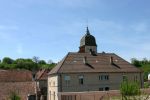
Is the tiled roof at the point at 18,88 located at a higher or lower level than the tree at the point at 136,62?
lower

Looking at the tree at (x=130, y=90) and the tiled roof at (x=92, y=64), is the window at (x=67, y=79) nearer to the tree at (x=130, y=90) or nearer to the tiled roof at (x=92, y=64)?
the tiled roof at (x=92, y=64)

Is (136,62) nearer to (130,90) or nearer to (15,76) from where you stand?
(15,76)

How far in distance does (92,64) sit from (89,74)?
2772 mm

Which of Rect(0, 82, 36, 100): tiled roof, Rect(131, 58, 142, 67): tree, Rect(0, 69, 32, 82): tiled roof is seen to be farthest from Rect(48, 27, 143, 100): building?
Rect(131, 58, 142, 67): tree

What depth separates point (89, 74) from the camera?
2114 inches

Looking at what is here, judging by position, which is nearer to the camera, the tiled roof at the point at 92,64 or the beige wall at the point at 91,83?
the beige wall at the point at 91,83

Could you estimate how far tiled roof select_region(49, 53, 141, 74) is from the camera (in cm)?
5359

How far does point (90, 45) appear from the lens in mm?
65688

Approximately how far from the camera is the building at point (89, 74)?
5259cm

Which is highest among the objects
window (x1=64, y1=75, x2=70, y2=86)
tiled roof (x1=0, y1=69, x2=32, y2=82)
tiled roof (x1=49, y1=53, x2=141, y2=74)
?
tiled roof (x1=49, y1=53, x2=141, y2=74)

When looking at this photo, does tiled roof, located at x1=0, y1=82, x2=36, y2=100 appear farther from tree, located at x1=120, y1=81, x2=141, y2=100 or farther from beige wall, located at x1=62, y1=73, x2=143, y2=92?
tree, located at x1=120, y1=81, x2=141, y2=100

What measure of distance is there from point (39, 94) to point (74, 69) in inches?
371

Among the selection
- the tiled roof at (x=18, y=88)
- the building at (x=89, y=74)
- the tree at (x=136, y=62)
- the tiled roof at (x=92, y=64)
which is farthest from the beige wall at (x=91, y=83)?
the tree at (x=136, y=62)

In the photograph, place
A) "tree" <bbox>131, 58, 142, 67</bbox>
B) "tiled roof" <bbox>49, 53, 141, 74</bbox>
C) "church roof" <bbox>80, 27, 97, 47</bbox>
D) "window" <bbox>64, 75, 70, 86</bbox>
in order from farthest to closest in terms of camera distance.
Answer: "tree" <bbox>131, 58, 142, 67</bbox> < "church roof" <bbox>80, 27, 97, 47</bbox> < "tiled roof" <bbox>49, 53, 141, 74</bbox> < "window" <bbox>64, 75, 70, 86</bbox>
